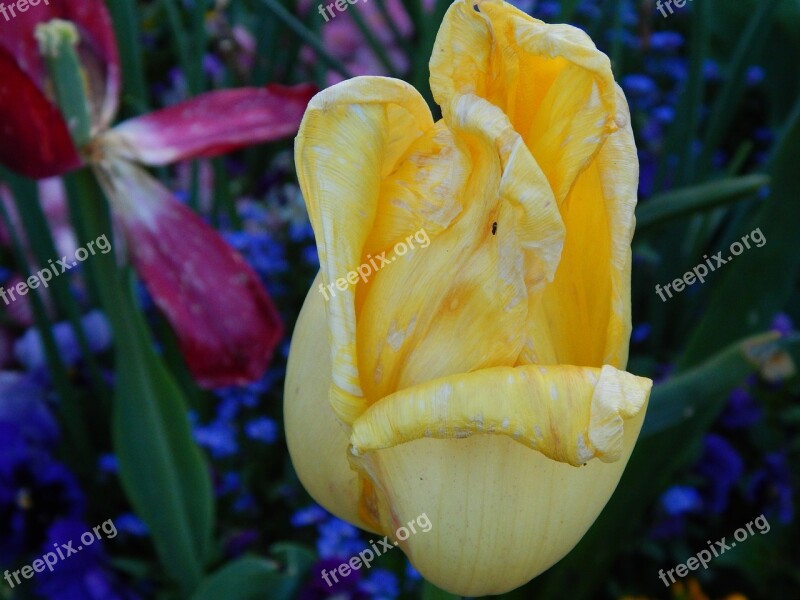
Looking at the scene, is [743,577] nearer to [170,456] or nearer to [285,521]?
[285,521]

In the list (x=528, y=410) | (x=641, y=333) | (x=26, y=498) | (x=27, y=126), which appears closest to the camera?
(x=528, y=410)

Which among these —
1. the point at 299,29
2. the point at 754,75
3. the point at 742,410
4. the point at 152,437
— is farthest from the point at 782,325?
the point at 152,437

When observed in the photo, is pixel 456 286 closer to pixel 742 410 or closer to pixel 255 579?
pixel 255 579

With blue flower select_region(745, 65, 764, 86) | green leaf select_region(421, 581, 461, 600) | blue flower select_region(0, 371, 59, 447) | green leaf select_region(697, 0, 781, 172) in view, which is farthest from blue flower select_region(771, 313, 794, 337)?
blue flower select_region(0, 371, 59, 447)

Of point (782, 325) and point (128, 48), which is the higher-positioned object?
point (128, 48)

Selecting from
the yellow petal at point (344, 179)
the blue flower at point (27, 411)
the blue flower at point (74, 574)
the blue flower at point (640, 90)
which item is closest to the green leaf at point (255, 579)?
the blue flower at point (74, 574)

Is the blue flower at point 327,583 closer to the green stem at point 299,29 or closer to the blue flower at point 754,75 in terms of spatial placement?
the green stem at point 299,29

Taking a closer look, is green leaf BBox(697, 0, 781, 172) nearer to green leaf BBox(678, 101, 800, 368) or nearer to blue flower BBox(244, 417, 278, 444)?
green leaf BBox(678, 101, 800, 368)

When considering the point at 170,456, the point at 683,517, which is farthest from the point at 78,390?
the point at 683,517
